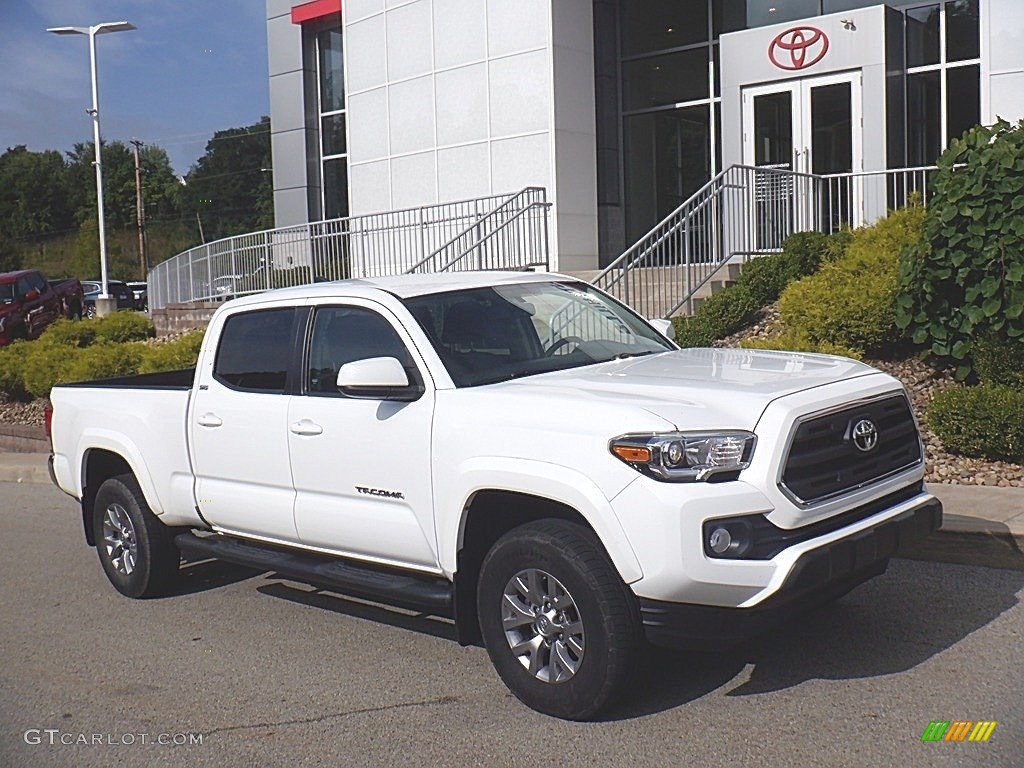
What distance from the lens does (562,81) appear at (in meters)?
20.3

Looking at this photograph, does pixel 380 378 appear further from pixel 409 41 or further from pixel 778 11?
pixel 409 41

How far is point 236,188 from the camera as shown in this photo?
357ft

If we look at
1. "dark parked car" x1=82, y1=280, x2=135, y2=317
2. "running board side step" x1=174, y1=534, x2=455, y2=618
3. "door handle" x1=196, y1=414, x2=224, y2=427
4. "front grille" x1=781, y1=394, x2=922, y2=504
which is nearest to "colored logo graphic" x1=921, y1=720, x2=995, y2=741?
"front grille" x1=781, y1=394, x2=922, y2=504

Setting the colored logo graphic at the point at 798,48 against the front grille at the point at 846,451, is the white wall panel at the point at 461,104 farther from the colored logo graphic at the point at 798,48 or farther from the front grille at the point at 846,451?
the front grille at the point at 846,451

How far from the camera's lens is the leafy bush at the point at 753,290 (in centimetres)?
1240

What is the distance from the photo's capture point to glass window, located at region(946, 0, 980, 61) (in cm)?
1825

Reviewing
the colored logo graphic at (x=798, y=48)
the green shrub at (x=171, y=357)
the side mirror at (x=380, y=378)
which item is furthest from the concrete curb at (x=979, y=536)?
the colored logo graphic at (x=798, y=48)

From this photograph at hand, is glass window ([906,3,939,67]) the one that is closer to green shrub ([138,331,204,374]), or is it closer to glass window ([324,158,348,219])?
green shrub ([138,331,204,374])

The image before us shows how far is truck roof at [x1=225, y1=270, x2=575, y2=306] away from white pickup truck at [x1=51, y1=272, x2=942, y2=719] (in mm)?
30

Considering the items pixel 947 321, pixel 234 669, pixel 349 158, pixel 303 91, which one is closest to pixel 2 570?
pixel 234 669

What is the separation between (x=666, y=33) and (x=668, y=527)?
19.4 metres

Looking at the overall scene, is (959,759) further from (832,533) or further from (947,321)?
(947,321)

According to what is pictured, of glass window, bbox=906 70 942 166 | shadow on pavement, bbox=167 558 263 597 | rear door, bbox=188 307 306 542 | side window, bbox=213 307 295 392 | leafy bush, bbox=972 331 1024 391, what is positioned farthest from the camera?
glass window, bbox=906 70 942 166

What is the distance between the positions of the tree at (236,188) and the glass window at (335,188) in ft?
268
